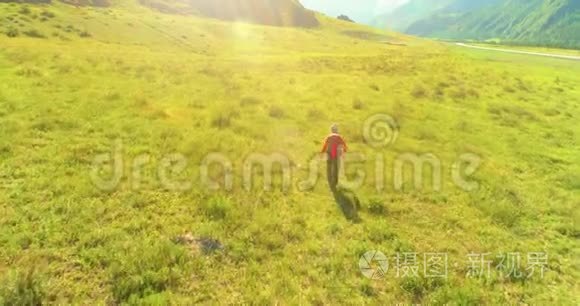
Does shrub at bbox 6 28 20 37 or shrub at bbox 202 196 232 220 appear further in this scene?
shrub at bbox 6 28 20 37

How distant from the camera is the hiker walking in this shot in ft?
48.5

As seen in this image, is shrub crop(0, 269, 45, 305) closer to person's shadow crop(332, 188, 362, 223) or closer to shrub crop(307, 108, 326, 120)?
person's shadow crop(332, 188, 362, 223)

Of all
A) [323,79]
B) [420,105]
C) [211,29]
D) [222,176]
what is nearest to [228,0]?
[211,29]

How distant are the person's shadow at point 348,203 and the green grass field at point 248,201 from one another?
173 mm

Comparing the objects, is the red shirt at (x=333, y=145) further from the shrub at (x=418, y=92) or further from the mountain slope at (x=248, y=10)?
the mountain slope at (x=248, y=10)

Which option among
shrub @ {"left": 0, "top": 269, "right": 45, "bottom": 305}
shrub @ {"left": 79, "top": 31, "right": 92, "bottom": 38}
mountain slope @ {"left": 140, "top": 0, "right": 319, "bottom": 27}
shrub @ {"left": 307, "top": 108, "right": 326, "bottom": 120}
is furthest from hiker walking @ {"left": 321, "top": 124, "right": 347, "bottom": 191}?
mountain slope @ {"left": 140, "top": 0, "right": 319, "bottom": 27}

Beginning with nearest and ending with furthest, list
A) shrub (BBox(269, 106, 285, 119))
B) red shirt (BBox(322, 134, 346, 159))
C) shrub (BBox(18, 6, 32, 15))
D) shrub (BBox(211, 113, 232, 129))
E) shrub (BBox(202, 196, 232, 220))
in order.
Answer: shrub (BBox(202, 196, 232, 220)) → red shirt (BBox(322, 134, 346, 159)) → shrub (BBox(211, 113, 232, 129)) → shrub (BBox(269, 106, 285, 119)) → shrub (BBox(18, 6, 32, 15))

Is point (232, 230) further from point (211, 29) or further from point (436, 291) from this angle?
point (211, 29)

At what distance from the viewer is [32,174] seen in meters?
13.1

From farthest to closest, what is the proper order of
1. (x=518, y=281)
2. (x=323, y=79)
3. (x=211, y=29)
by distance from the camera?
1. (x=211, y=29)
2. (x=323, y=79)
3. (x=518, y=281)

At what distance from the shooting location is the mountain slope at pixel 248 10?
122006 mm

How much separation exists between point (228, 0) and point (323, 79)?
116477mm

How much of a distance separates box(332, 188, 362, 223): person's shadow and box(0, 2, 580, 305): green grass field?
17cm

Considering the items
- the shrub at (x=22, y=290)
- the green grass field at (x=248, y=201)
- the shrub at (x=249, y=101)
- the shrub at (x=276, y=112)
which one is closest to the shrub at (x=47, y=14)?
the green grass field at (x=248, y=201)
